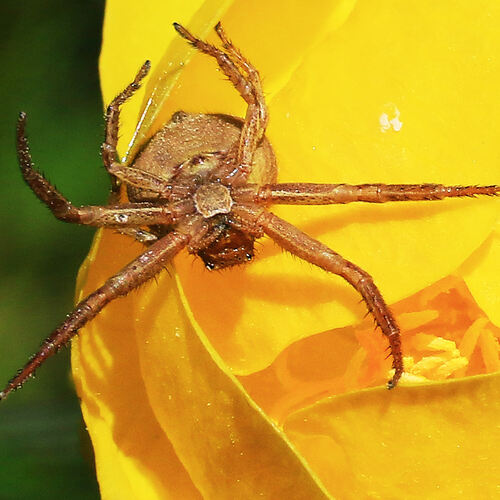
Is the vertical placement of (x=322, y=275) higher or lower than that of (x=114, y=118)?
lower

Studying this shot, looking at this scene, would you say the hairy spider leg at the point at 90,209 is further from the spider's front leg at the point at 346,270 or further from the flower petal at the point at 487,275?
the flower petal at the point at 487,275

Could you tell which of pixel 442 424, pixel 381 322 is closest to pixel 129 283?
pixel 381 322

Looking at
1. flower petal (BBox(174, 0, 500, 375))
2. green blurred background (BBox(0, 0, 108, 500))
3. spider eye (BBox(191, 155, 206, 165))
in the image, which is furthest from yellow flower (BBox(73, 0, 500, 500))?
green blurred background (BBox(0, 0, 108, 500))

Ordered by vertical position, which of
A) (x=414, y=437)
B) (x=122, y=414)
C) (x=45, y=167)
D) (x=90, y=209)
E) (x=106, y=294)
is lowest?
(x=414, y=437)

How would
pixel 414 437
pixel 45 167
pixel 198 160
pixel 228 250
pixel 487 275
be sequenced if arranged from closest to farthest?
1. pixel 414 437
2. pixel 487 275
3. pixel 228 250
4. pixel 198 160
5. pixel 45 167

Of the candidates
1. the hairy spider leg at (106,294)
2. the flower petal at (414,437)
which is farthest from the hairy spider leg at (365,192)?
the flower petal at (414,437)

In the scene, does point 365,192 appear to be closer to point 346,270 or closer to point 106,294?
point 346,270

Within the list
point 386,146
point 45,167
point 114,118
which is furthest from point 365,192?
point 45,167
